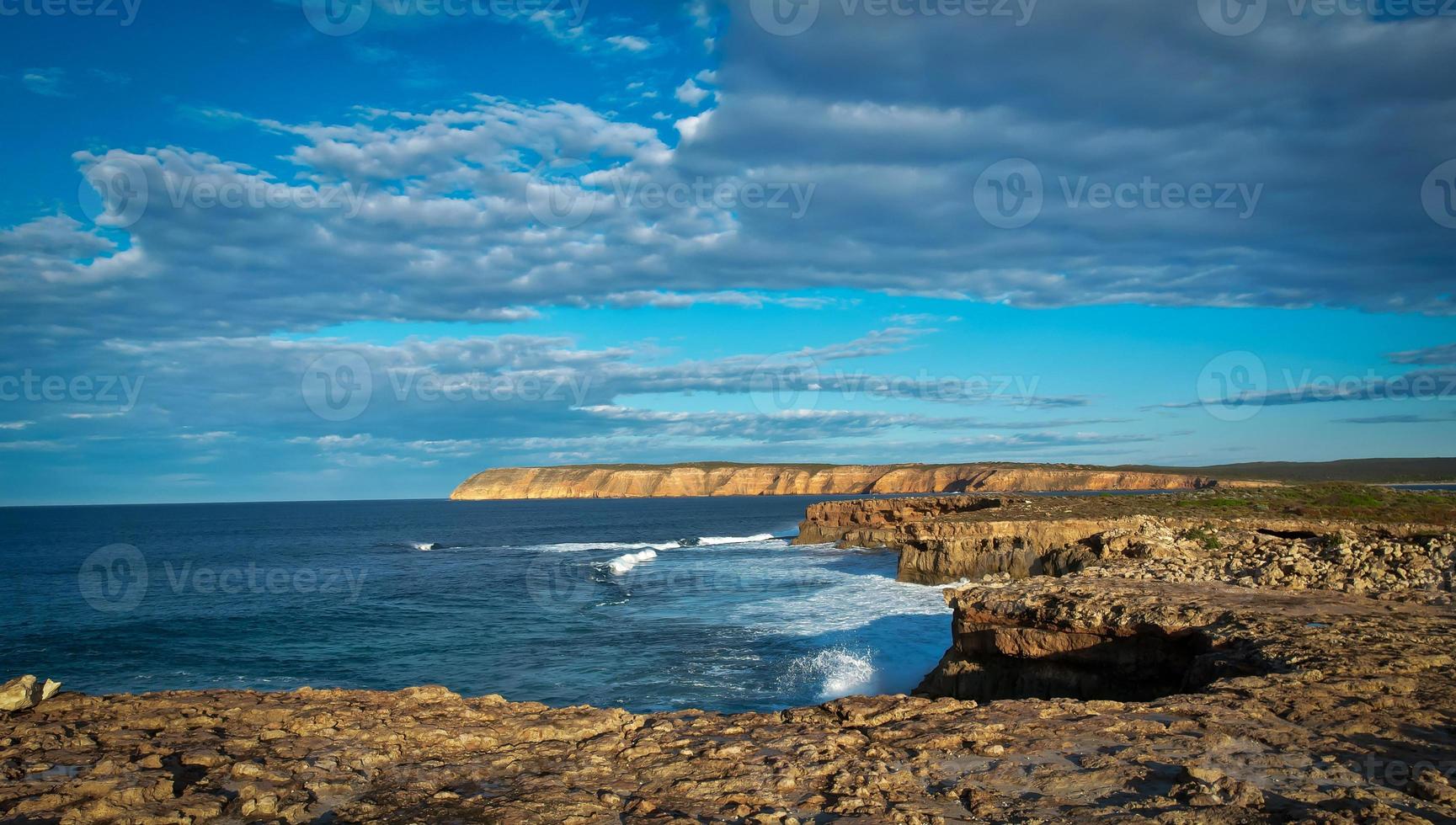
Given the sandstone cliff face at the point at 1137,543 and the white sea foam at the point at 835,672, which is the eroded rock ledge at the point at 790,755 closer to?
the sandstone cliff face at the point at 1137,543

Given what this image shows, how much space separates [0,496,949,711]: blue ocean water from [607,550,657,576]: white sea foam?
378 millimetres

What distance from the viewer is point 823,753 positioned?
647cm

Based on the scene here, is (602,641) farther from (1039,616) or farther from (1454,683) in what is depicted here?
(1454,683)

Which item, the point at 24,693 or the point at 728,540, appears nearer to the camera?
the point at 24,693

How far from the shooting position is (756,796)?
5621 millimetres

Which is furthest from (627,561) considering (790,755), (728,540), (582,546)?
(790,755)

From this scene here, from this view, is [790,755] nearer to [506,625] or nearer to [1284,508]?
[506,625]

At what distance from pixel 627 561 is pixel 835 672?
101ft

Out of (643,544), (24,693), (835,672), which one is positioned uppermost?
(24,693)

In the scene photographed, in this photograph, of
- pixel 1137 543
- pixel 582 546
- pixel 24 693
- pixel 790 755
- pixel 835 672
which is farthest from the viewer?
pixel 582 546

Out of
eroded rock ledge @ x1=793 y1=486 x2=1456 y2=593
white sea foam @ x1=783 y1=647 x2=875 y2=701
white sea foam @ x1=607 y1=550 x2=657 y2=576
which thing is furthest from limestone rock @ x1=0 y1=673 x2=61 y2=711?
white sea foam @ x1=607 y1=550 x2=657 y2=576

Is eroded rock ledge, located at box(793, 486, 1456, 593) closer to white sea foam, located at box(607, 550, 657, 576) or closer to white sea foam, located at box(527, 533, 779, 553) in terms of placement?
white sea foam, located at box(607, 550, 657, 576)

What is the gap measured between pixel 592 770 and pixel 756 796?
1.36 metres

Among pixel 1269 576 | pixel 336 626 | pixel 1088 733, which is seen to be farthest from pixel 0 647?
pixel 1269 576
